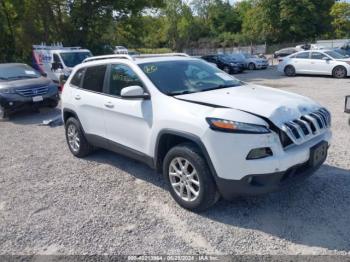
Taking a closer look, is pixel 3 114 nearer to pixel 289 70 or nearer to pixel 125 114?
pixel 125 114

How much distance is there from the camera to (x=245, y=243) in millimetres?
3170

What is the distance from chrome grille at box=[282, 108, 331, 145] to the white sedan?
1336 centimetres

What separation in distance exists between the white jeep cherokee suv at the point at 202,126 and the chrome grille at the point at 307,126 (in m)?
0.01

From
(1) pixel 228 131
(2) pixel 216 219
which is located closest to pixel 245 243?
(2) pixel 216 219

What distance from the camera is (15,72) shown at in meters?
10.5

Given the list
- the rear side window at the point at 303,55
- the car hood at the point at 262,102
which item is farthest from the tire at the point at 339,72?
the car hood at the point at 262,102

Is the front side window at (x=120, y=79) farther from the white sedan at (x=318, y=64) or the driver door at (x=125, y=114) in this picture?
the white sedan at (x=318, y=64)

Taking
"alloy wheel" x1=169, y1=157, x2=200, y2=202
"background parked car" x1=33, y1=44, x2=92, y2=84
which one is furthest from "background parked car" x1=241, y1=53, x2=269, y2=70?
"alloy wheel" x1=169, y1=157, x2=200, y2=202

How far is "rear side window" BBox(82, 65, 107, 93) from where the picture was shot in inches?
194

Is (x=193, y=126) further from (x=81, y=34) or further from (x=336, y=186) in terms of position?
(x=81, y=34)

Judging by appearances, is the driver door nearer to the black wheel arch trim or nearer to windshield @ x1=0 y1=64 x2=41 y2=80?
the black wheel arch trim

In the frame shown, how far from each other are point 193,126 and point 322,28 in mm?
52717

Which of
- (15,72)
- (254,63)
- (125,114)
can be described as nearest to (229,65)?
(254,63)

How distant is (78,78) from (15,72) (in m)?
5.99
